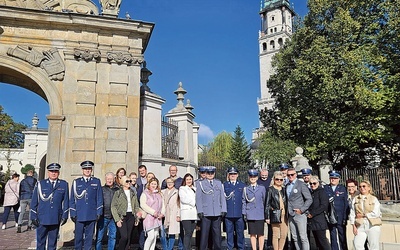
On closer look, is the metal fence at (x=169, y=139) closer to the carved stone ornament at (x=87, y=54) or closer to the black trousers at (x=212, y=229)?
the carved stone ornament at (x=87, y=54)

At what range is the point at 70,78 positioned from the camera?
8.80 metres

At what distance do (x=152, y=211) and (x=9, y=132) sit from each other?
34.6 m

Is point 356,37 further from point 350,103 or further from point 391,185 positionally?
point 391,185

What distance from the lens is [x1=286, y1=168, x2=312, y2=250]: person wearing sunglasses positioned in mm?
5938

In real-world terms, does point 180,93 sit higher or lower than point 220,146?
lower

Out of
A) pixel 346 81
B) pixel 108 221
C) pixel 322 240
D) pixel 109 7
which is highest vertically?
pixel 109 7

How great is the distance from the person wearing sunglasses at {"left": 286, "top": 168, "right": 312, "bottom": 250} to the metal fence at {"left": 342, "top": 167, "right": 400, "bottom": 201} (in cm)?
915

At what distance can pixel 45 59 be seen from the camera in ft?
28.5

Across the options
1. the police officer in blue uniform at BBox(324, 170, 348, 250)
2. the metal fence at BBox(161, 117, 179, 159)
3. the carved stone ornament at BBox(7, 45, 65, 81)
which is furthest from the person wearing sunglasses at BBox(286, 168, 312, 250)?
the carved stone ornament at BBox(7, 45, 65, 81)

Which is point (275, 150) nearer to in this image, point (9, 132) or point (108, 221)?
point (108, 221)

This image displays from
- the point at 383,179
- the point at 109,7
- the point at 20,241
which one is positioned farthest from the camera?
the point at 383,179

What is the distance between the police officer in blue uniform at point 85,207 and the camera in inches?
239

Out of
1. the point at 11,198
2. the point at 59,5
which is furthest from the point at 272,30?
the point at 11,198

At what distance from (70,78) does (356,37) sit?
15.4 metres
